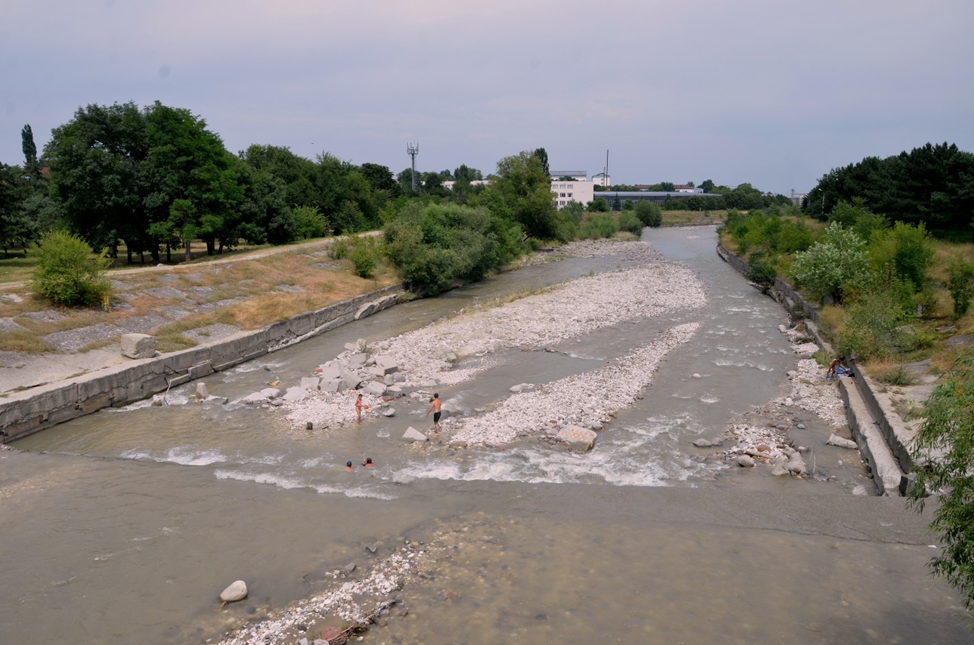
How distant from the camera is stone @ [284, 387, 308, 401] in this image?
19.2 m

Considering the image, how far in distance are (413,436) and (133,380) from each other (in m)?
10.7

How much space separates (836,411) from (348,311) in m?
24.5

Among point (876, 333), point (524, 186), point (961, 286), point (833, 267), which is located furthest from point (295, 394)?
point (524, 186)

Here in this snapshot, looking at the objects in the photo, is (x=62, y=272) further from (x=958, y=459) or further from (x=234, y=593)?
(x=958, y=459)

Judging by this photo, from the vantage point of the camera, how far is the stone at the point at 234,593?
9.49 meters

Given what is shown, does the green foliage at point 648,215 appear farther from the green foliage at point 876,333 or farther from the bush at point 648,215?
the green foliage at point 876,333

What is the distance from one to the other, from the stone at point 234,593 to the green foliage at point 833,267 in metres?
28.3

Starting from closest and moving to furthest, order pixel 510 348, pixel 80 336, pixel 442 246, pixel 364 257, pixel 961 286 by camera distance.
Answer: pixel 80 336 → pixel 961 286 → pixel 510 348 → pixel 364 257 → pixel 442 246

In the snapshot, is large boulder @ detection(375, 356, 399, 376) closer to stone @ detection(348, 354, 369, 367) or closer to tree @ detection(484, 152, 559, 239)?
stone @ detection(348, 354, 369, 367)

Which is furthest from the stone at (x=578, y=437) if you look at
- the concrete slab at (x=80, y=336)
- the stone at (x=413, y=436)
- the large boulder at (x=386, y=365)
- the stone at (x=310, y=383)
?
the concrete slab at (x=80, y=336)

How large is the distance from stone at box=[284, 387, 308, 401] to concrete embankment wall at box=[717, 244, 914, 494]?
51.1 ft

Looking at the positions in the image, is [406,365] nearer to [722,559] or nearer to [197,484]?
[197,484]

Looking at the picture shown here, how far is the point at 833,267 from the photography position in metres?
28.9

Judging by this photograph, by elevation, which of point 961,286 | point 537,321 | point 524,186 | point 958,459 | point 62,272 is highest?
point 524,186
